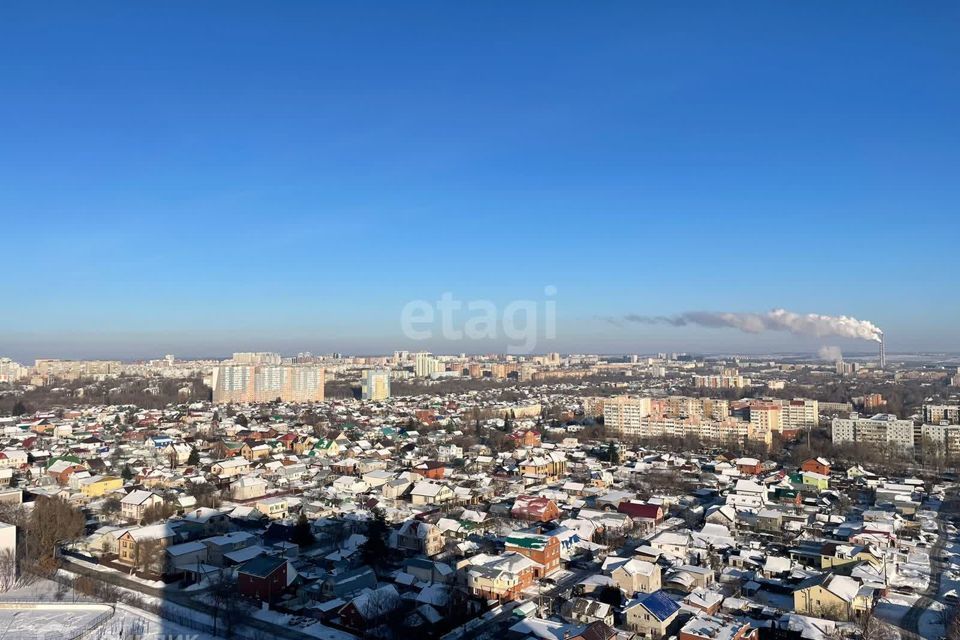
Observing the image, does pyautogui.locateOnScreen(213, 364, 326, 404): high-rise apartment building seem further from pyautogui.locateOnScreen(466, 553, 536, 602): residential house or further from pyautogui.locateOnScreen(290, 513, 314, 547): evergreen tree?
pyautogui.locateOnScreen(466, 553, 536, 602): residential house

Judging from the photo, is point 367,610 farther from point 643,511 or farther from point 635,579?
point 643,511

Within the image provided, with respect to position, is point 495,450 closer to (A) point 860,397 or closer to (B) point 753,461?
(B) point 753,461

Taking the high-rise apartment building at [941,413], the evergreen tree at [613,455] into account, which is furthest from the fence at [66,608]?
the high-rise apartment building at [941,413]

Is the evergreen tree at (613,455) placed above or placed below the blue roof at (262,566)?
below

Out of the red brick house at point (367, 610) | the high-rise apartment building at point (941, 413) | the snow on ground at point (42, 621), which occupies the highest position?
the high-rise apartment building at point (941, 413)

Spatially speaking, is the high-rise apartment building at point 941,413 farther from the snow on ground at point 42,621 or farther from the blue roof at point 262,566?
the snow on ground at point 42,621

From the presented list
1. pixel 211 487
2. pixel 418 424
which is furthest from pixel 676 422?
pixel 211 487
